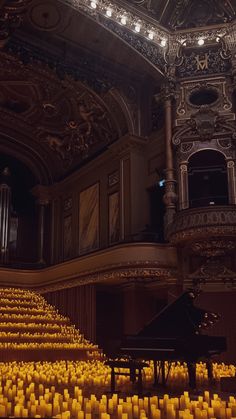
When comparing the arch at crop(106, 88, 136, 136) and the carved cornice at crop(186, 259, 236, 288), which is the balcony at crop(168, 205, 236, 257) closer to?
the carved cornice at crop(186, 259, 236, 288)

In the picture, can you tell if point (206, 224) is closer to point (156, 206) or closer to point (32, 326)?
point (156, 206)

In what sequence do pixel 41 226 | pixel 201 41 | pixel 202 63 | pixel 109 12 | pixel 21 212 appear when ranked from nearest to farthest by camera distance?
pixel 109 12
pixel 202 63
pixel 201 41
pixel 41 226
pixel 21 212

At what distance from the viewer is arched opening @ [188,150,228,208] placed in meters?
17.7

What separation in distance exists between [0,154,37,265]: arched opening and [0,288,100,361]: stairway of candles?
531cm

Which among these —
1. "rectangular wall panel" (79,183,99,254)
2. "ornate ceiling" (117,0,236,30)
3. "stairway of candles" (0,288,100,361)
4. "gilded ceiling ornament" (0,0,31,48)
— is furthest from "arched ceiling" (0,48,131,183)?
"stairway of candles" (0,288,100,361)

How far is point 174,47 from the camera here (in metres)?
18.8

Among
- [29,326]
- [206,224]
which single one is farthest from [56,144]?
[206,224]

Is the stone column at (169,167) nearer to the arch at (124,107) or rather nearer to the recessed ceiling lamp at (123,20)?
the arch at (124,107)

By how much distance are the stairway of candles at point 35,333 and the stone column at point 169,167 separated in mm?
4995

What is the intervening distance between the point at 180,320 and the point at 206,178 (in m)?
8.84

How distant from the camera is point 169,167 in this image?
1752 centimetres

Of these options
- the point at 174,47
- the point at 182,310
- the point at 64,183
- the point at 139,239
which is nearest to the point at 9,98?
the point at 64,183

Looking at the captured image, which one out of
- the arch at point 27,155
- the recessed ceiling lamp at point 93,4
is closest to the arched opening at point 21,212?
the arch at point 27,155

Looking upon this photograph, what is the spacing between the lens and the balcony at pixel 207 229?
14.8 m
